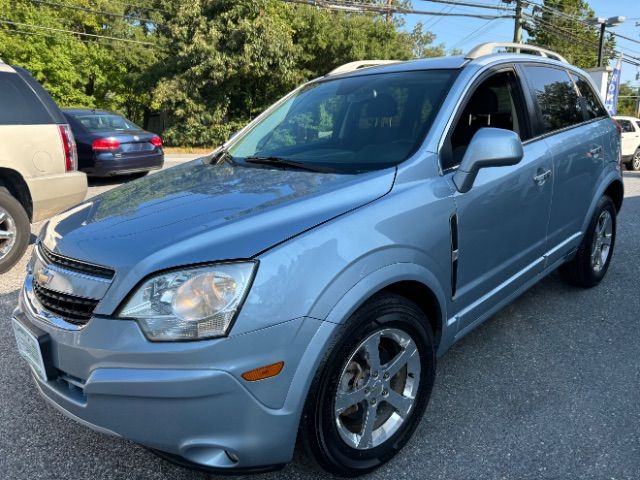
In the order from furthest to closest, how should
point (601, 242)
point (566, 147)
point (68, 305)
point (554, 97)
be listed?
point (601, 242), point (554, 97), point (566, 147), point (68, 305)

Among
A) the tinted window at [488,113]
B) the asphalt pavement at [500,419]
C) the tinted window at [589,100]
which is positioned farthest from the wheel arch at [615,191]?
the tinted window at [488,113]

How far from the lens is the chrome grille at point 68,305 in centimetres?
184

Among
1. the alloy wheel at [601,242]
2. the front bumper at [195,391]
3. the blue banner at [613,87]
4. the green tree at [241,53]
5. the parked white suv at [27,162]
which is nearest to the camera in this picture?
the front bumper at [195,391]

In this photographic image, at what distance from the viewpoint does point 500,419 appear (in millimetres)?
2570

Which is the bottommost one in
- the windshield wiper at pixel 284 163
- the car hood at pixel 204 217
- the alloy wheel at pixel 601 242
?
the alloy wheel at pixel 601 242

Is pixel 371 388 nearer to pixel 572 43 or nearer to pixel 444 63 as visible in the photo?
pixel 444 63

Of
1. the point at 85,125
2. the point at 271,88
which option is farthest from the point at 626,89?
the point at 85,125

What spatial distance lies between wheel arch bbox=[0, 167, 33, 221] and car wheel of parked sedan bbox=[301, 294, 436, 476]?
4.02m

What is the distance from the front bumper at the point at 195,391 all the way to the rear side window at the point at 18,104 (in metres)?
3.67

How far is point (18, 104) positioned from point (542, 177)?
4459mm

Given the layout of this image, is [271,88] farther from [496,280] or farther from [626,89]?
[626,89]

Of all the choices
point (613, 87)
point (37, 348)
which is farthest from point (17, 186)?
point (613, 87)

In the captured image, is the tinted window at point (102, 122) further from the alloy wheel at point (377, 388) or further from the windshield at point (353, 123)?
the alloy wheel at point (377, 388)

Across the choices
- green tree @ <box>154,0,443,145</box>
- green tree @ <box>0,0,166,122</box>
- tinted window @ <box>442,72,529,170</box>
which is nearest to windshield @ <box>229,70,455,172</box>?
tinted window @ <box>442,72,529,170</box>
